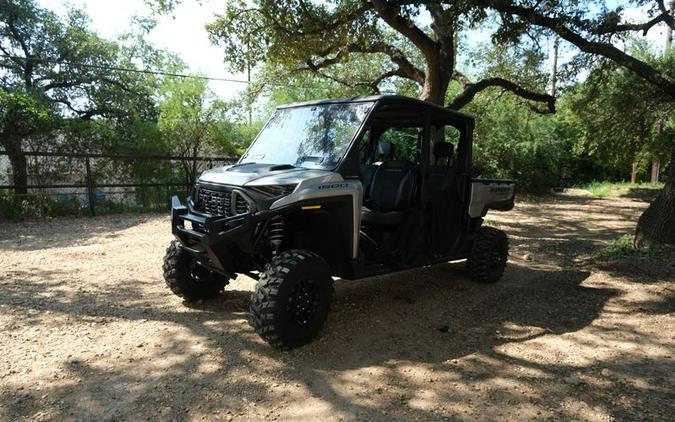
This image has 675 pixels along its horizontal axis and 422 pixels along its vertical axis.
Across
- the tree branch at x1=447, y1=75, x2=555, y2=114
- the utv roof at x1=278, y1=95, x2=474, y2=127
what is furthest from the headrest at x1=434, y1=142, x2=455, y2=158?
the tree branch at x1=447, y1=75, x2=555, y2=114

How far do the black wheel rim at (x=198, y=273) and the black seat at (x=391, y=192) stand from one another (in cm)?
178

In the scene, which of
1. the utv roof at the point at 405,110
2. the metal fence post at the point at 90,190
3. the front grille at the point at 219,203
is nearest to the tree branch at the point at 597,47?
the utv roof at the point at 405,110

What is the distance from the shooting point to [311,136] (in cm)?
478

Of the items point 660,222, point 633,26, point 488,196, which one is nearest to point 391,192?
point 488,196

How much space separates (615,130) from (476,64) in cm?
616

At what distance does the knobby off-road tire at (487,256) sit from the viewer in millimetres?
5934

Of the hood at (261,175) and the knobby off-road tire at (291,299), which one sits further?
the hood at (261,175)

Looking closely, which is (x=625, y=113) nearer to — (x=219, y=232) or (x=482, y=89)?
(x=482, y=89)

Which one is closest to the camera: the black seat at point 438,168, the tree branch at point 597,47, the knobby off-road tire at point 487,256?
the black seat at point 438,168

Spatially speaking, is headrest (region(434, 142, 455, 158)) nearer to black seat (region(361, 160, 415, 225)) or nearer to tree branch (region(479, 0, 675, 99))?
black seat (region(361, 160, 415, 225))

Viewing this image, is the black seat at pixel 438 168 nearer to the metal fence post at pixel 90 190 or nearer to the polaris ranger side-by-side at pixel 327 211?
the polaris ranger side-by-side at pixel 327 211

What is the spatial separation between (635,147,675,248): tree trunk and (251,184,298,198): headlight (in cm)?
602

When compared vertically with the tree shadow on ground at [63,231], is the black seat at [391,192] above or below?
above

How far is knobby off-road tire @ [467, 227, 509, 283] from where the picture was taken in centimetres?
593
